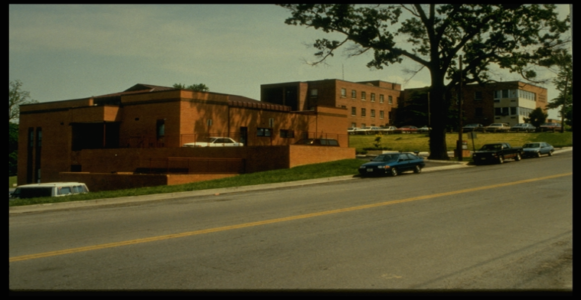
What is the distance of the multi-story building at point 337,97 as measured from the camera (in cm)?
8050

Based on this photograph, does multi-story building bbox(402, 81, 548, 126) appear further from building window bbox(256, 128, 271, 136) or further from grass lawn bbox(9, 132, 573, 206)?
building window bbox(256, 128, 271, 136)

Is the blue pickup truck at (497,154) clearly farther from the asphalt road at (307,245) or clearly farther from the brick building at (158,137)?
the asphalt road at (307,245)

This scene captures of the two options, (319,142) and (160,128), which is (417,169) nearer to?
(319,142)

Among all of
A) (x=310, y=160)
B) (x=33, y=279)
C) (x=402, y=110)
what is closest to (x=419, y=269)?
(x=33, y=279)

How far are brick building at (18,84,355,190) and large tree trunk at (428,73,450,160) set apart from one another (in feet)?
21.3

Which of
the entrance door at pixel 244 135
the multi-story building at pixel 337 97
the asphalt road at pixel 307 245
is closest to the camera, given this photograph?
the asphalt road at pixel 307 245

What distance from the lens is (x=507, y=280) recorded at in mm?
7551

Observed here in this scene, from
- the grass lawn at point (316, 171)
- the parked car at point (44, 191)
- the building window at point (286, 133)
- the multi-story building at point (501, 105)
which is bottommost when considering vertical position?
the parked car at point (44, 191)

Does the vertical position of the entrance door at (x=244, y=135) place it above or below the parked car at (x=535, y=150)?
above

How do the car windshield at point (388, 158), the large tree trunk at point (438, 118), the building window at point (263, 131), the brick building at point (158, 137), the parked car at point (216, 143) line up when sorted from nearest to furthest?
the car windshield at point (388, 158) → the brick building at point (158, 137) → the parked car at point (216, 143) → the large tree trunk at point (438, 118) → the building window at point (263, 131)

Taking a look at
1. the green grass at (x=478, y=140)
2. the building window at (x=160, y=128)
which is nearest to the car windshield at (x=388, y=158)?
the green grass at (x=478, y=140)

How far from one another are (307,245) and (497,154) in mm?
28275

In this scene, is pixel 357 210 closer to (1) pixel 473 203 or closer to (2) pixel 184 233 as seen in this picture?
(1) pixel 473 203

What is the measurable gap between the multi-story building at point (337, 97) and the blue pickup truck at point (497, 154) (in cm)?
4166
